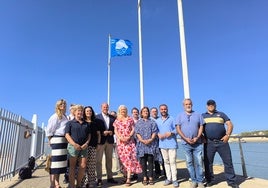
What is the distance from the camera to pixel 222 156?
488cm

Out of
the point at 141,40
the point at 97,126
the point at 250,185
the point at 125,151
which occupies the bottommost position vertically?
the point at 250,185

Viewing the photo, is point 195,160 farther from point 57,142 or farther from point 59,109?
point 59,109

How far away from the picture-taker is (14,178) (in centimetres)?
658

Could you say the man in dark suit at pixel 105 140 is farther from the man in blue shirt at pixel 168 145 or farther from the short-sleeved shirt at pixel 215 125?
the short-sleeved shirt at pixel 215 125

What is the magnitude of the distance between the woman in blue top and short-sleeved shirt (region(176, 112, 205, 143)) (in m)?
0.65

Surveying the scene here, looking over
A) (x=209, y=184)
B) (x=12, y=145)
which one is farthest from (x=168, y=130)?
(x=12, y=145)

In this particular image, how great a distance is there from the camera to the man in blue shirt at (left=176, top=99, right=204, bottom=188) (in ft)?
15.7

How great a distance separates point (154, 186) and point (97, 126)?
5.86ft

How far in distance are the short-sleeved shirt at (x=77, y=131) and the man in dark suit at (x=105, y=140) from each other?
728 millimetres

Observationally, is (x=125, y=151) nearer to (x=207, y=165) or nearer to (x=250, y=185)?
(x=207, y=165)

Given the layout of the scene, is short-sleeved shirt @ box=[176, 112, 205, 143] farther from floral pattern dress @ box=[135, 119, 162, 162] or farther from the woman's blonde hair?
the woman's blonde hair

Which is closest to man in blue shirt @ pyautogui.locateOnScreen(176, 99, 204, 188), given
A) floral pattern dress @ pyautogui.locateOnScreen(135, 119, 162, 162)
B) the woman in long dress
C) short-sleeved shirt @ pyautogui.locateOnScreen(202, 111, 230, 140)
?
short-sleeved shirt @ pyautogui.locateOnScreen(202, 111, 230, 140)

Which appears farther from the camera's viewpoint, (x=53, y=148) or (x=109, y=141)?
(x=109, y=141)

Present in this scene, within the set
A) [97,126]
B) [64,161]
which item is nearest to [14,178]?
[64,161]
